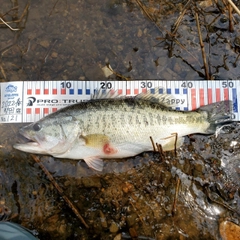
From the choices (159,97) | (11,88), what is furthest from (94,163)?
(11,88)

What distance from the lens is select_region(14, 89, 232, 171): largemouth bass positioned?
3590 millimetres

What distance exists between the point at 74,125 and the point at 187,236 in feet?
6.20

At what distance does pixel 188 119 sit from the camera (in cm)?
377

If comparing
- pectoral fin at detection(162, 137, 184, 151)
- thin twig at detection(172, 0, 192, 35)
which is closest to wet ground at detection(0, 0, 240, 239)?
thin twig at detection(172, 0, 192, 35)

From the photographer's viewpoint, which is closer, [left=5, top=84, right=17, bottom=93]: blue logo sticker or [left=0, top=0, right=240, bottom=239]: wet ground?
[left=0, top=0, right=240, bottom=239]: wet ground

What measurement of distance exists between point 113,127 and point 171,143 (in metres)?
0.76

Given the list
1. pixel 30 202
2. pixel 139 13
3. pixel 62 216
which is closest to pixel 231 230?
pixel 62 216

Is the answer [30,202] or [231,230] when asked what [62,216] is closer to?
[30,202]

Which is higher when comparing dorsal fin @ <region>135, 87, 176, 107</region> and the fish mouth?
dorsal fin @ <region>135, 87, 176, 107</region>

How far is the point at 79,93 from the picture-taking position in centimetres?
406

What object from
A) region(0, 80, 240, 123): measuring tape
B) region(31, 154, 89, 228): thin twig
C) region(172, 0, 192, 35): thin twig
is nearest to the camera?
region(31, 154, 89, 228): thin twig

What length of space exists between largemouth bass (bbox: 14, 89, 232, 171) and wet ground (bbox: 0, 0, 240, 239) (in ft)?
0.90

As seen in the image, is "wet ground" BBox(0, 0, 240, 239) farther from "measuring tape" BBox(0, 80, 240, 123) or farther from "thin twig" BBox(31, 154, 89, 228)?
"measuring tape" BBox(0, 80, 240, 123)

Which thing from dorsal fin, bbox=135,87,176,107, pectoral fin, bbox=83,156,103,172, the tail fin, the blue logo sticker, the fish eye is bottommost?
pectoral fin, bbox=83,156,103,172
